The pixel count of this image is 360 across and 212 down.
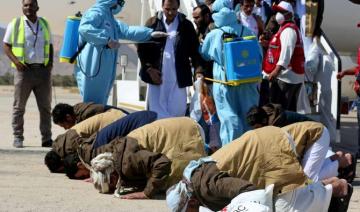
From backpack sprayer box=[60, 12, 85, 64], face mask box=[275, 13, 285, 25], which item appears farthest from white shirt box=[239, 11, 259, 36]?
backpack sprayer box=[60, 12, 85, 64]

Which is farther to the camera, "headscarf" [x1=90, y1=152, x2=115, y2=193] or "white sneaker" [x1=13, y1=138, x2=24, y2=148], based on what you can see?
"white sneaker" [x1=13, y1=138, x2=24, y2=148]

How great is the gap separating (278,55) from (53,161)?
265cm

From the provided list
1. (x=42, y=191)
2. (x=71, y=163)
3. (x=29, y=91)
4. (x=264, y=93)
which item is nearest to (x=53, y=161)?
(x=71, y=163)

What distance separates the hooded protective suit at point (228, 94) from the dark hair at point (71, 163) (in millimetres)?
1462

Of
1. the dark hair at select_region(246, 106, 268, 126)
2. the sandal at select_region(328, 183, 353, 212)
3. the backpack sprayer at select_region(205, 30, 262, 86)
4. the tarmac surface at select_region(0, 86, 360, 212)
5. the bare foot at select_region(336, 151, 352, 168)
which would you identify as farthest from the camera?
the backpack sprayer at select_region(205, 30, 262, 86)

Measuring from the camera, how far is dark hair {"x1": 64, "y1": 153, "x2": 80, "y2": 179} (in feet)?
27.3

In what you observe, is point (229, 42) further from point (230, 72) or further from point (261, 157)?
point (261, 157)

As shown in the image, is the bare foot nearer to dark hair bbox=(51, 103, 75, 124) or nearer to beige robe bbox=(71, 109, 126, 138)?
beige robe bbox=(71, 109, 126, 138)

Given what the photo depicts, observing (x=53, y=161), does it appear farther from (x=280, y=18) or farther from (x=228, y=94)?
(x=280, y=18)

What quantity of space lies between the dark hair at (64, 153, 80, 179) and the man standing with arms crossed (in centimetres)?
260

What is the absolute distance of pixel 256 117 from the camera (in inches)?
279

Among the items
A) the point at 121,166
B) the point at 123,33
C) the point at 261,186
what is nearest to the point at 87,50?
the point at 123,33

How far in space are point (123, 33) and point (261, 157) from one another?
4055 millimetres

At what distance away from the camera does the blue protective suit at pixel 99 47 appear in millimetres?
9461
